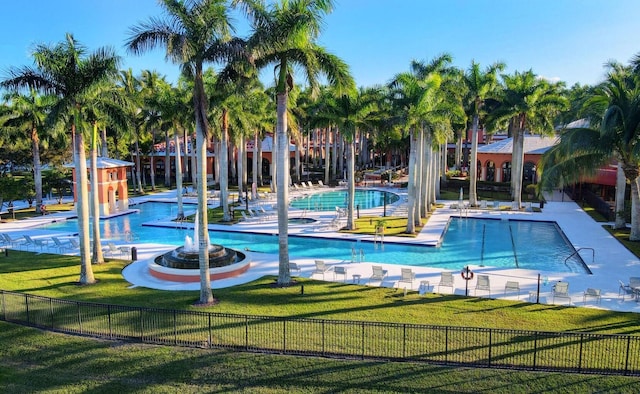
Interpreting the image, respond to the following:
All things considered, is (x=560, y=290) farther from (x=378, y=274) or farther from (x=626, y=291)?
(x=378, y=274)

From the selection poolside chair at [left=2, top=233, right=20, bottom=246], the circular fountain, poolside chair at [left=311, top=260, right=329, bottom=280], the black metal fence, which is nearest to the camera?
the black metal fence

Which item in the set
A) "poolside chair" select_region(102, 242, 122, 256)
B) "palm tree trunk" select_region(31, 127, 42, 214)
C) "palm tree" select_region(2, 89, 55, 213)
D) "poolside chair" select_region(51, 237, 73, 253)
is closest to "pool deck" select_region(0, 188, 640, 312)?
"poolside chair" select_region(51, 237, 73, 253)

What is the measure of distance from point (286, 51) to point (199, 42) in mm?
3157

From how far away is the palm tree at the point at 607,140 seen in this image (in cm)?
2378

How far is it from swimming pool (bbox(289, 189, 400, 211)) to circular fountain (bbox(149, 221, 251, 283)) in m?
19.6

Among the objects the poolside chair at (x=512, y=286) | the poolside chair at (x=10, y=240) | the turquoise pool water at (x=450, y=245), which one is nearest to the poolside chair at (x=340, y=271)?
the turquoise pool water at (x=450, y=245)

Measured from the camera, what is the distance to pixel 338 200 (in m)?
47.1

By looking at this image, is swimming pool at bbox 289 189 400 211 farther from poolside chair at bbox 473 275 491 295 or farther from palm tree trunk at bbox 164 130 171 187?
poolside chair at bbox 473 275 491 295

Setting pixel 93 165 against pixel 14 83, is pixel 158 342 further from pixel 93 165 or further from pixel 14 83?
pixel 93 165

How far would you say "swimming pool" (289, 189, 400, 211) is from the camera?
4303 cm

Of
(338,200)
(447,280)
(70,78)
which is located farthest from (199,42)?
(338,200)

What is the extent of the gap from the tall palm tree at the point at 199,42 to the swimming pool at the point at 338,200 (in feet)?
80.2

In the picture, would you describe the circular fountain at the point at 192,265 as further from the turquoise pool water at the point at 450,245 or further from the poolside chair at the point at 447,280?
the poolside chair at the point at 447,280

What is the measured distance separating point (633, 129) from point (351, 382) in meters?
21.6
